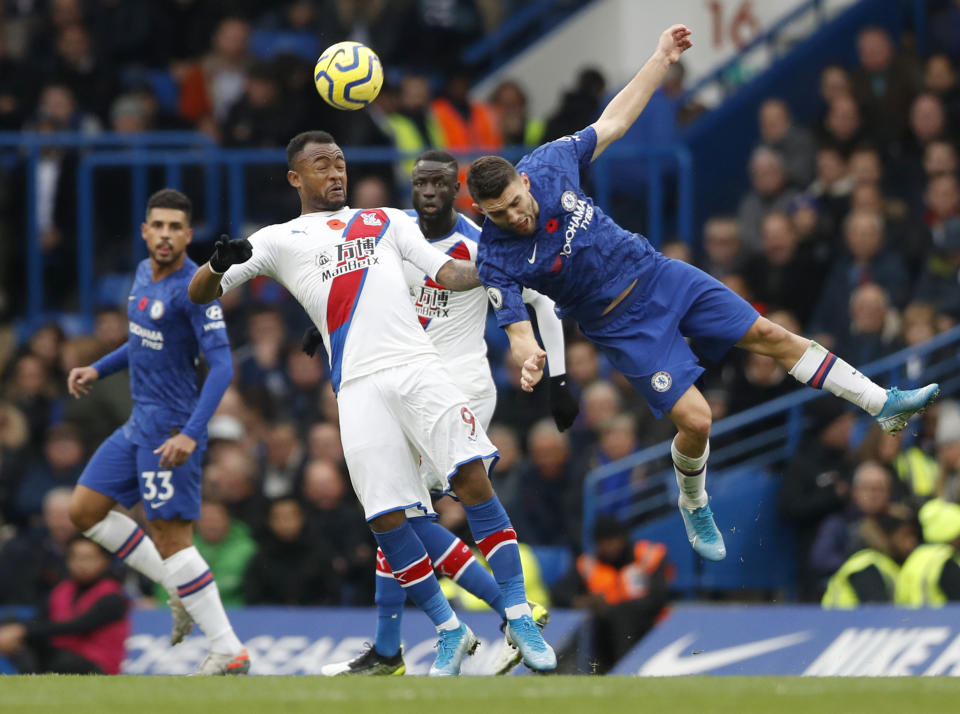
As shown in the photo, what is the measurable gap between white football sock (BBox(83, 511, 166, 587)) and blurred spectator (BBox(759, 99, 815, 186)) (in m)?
7.40

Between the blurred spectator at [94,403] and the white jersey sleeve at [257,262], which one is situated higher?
the white jersey sleeve at [257,262]

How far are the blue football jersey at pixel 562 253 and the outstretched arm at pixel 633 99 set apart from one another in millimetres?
131

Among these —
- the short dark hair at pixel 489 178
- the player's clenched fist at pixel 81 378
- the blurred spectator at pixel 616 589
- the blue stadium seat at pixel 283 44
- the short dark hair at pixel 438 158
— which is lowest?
the blurred spectator at pixel 616 589

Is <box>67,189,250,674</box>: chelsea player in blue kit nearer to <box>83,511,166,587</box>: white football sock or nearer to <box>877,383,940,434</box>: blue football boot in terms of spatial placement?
<box>83,511,166,587</box>: white football sock

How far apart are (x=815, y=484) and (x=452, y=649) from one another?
4930mm

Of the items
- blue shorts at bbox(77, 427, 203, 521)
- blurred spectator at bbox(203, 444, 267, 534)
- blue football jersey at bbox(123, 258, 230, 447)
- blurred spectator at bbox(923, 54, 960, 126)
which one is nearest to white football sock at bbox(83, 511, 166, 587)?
blue shorts at bbox(77, 427, 203, 521)

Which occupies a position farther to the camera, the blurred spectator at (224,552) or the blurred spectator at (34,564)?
the blurred spectator at (34,564)

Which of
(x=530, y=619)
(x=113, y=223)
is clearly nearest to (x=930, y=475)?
(x=530, y=619)

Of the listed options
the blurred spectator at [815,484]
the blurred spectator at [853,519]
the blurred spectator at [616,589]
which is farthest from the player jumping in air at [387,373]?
the blurred spectator at [815,484]

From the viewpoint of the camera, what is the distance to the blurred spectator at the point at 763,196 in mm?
15844

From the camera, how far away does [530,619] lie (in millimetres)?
9430

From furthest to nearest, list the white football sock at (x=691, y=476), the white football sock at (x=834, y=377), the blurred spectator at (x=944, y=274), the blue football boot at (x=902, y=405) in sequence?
1. the blurred spectator at (x=944, y=274)
2. the white football sock at (x=691, y=476)
3. the white football sock at (x=834, y=377)
4. the blue football boot at (x=902, y=405)

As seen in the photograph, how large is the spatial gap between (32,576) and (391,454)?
5.94 meters

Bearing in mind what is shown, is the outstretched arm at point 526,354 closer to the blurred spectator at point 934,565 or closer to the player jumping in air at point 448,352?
the player jumping in air at point 448,352
